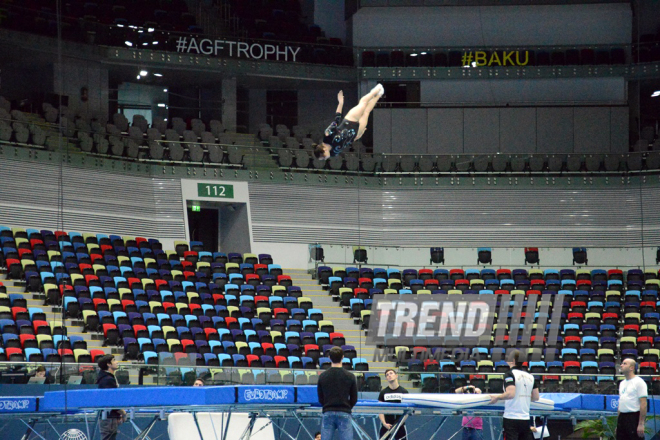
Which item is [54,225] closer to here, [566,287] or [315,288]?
[315,288]

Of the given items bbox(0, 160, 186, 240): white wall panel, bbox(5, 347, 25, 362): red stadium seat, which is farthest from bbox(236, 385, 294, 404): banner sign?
bbox(0, 160, 186, 240): white wall panel

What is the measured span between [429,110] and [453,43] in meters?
2.49

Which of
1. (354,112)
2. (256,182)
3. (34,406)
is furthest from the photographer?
(256,182)

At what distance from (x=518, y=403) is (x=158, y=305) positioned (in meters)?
11.6

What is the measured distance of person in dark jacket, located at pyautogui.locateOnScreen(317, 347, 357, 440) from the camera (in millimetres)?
8156

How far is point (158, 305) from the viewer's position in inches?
760

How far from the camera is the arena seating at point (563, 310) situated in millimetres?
18062

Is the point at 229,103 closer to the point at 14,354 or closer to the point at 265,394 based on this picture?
the point at 14,354

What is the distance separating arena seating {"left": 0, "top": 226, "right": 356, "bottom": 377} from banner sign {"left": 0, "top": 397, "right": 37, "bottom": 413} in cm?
592

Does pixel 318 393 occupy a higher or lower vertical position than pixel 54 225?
lower

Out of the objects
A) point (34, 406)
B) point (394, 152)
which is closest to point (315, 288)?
point (394, 152)

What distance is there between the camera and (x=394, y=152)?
27672mm

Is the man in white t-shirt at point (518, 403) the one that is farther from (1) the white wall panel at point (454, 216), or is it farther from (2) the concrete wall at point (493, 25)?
(2) the concrete wall at point (493, 25)

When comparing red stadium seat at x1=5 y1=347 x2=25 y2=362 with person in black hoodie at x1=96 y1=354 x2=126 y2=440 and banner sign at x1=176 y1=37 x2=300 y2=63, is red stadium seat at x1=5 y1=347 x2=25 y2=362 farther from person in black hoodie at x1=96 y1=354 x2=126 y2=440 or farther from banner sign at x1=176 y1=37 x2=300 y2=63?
banner sign at x1=176 y1=37 x2=300 y2=63
